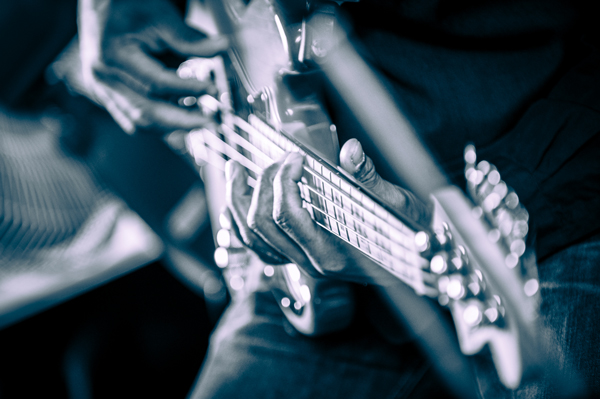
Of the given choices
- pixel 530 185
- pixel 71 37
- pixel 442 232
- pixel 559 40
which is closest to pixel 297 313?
pixel 442 232

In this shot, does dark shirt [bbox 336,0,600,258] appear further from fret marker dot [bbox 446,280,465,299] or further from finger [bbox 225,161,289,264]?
finger [bbox 225,161,289,264]

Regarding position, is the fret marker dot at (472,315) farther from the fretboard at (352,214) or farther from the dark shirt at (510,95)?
the dark shirt at (510,95)

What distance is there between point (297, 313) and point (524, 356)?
337 mm

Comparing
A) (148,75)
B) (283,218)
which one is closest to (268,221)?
(283,218)

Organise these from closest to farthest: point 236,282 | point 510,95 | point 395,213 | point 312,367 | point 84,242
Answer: point 395,213 < point 510,95 < point 312,367 < point 236,282 < point 84,242

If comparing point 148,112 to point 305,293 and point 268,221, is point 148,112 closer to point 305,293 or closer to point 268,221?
point 268,221

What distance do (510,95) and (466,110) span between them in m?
0.07

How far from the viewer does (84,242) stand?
1.19m

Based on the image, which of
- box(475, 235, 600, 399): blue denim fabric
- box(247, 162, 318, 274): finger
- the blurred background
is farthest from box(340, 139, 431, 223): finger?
the blurred background

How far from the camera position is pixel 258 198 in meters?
0.57

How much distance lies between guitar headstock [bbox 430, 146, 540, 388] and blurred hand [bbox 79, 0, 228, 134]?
41cm

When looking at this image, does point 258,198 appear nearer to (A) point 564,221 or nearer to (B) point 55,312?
(A) point 564,221

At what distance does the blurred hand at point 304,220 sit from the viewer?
0.53 meters

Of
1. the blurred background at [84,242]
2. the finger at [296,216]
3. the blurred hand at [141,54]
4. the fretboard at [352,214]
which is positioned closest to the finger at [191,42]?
the blurred hand at [141,54]
